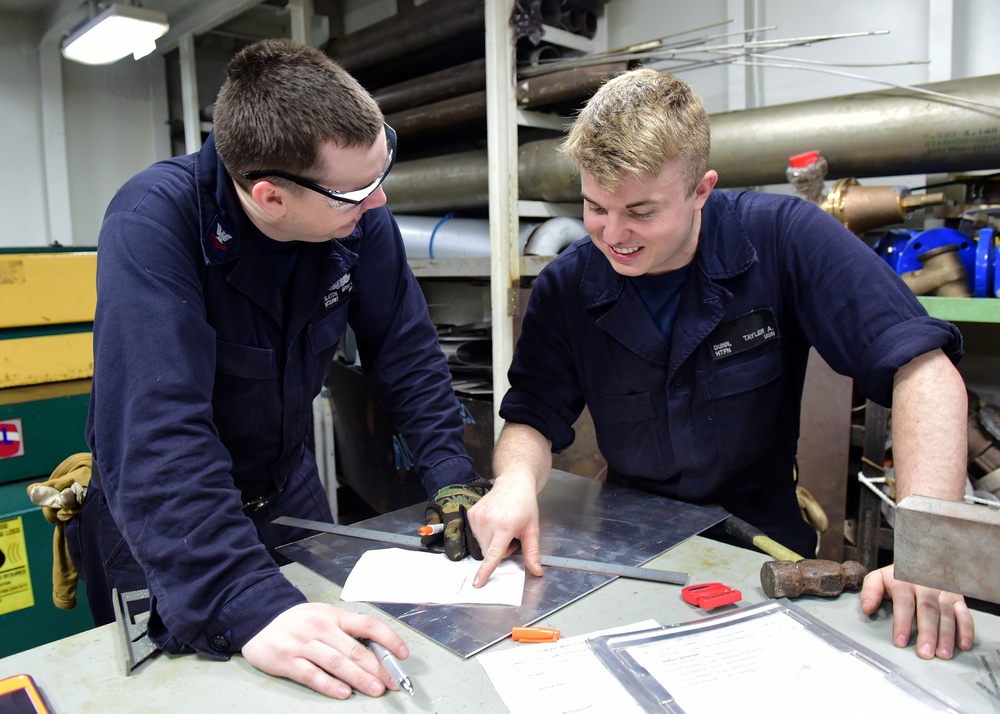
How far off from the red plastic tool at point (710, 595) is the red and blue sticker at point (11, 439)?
189cm

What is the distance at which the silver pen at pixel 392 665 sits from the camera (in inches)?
29.6

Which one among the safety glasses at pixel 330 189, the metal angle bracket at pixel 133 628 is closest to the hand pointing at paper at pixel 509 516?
the metal angle bracket at pixel 133 628

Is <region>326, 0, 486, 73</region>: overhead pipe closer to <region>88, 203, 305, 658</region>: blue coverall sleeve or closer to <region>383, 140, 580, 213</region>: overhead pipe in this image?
<region>383, 140, 580, 213</region>: overhead pipe

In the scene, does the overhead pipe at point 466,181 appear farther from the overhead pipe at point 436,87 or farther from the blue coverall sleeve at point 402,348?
the blue coverall sleeve at point 402,348

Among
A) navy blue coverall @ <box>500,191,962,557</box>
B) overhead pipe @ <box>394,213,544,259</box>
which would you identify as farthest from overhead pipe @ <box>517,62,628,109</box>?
navy blue coverall @ <box>500,191,962,557</box>

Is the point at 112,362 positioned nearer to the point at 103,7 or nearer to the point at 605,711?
the point at 605,711

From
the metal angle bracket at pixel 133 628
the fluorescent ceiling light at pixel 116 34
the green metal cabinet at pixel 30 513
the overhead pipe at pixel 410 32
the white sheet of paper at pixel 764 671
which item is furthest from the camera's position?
the fluorescent ceiling light at pixel 116 34

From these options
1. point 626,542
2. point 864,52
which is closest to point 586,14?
point 864,52

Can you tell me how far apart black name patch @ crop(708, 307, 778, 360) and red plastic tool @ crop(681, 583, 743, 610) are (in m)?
0.46

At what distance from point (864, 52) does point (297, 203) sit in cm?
180

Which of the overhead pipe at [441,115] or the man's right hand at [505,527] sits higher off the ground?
the overhead pipe at [441,115]

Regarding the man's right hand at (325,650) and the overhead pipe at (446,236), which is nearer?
the man's right hand at (325,650)

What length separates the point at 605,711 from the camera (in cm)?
71

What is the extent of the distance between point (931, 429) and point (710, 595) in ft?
1.37
